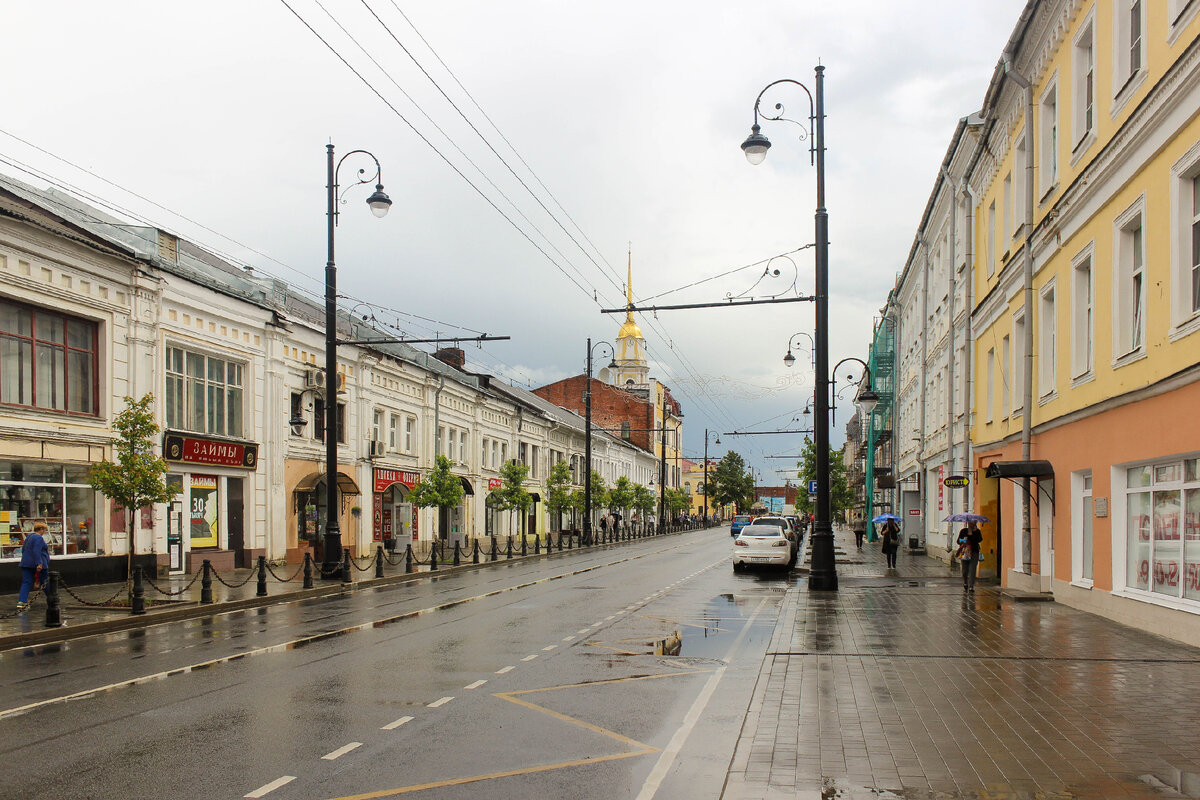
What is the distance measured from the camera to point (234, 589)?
21891mm

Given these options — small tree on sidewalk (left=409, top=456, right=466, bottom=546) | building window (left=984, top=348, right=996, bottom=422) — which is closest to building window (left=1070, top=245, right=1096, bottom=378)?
building window (left=984, top=348, right=996, bottom=422)

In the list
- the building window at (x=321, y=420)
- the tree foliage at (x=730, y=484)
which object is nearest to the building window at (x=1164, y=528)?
the building window at (x=321, y=420)

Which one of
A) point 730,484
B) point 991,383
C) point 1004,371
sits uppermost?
point 1004,371

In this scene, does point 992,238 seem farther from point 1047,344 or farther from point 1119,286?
point 1119,286

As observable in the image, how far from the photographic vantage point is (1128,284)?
1411 centimetres

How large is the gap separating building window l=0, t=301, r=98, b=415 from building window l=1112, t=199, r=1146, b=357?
20.4m

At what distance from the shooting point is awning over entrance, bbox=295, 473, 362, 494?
3094cm

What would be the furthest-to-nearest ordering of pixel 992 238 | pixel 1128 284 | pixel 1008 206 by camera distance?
pixel 992 238, pixel 1008 206, pixel 1128 284

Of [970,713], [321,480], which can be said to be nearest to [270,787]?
[970,713]

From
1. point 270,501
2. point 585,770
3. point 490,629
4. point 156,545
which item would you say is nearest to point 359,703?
point 585,770

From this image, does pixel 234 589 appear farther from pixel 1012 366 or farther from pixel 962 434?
pixel 962 434

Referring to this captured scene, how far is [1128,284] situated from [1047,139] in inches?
218

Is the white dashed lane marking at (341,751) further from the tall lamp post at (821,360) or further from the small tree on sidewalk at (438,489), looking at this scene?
the small tree on sidewalk at (438,489)

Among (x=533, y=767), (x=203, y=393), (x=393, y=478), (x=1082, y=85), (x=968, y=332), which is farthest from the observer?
(x=393, y=478)
